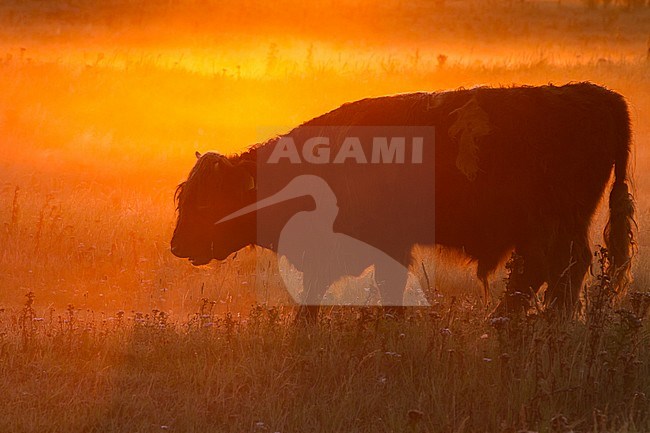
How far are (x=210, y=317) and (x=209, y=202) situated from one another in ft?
3.20

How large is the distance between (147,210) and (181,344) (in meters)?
4.92

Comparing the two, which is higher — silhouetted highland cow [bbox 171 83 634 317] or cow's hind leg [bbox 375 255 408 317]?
silhouetted highland cow [bbox 171 83 634 317]

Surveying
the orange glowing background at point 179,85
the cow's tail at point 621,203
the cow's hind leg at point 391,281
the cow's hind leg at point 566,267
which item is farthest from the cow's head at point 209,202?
the cow's tail at point 621,203

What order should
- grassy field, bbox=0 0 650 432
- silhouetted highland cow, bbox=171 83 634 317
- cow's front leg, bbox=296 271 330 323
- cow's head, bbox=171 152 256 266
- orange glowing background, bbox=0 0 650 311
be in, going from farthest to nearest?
1. orange glowing background, bbox=0 0 650 311
2. cow's head, bbox=171 152 256 266
3. cow's front leg, bbox=296 271 330 323
4. silhouetted highland cow, bbox=171 83 634 317
5. grassy field, bbox=0 0 650 432

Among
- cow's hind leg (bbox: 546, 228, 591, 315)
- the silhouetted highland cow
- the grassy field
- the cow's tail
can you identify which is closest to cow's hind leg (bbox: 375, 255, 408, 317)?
the silhouetted highland cow

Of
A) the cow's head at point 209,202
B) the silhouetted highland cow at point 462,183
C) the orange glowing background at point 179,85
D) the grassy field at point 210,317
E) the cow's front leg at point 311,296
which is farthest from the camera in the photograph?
the orange glowing background at point 179,85

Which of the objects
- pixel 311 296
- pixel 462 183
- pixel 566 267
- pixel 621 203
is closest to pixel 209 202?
pixel 311 296

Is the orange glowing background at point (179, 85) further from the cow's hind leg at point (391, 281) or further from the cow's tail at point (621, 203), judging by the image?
the cow's hind leg at point (391, 281)

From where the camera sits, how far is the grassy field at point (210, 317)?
16.6 ft

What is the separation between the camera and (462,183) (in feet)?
21.7

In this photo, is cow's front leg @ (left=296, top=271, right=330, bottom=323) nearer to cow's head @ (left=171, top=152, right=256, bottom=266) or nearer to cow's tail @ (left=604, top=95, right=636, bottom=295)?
cow's head @ (left=171, top=152, right=256, bottom=266)

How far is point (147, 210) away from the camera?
10.7 m

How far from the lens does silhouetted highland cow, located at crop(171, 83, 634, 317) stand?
6.52 m

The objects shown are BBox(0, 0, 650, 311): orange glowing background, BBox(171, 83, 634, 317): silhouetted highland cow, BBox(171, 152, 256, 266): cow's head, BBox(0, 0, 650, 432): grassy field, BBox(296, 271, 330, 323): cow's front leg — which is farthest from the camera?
BBox(0, 0, 650, 311): orange glowing background
